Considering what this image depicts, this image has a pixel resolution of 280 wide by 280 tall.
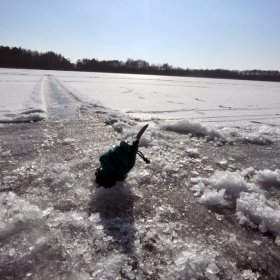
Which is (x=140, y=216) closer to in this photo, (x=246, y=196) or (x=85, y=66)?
(x=246, y=196)

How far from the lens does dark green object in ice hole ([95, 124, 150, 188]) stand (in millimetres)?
3402

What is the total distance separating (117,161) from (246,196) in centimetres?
167

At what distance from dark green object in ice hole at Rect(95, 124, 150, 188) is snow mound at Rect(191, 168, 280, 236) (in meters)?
1.01

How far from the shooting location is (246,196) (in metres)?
3.57

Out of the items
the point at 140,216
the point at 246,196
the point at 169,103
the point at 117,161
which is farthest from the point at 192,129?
the point at 169,103

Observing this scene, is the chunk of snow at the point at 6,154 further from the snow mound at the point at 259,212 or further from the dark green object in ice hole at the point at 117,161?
the snow mound at the point at 259,212

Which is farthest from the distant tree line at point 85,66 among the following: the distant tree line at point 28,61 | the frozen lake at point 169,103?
the frozen lake at point 169,103

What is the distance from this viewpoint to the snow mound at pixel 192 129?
6.99m

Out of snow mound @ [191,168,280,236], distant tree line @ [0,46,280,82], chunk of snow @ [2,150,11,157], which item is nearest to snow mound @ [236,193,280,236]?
snow mound @ [191,168,280,236]

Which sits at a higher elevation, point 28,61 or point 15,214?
point 28,61

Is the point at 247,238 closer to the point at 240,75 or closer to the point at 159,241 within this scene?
the point at 159,241

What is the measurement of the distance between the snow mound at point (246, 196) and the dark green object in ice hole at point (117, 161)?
1013mm

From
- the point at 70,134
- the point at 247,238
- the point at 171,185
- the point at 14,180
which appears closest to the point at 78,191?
the point at 14,180

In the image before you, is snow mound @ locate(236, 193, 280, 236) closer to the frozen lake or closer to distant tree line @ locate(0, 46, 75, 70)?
the frozen lake
